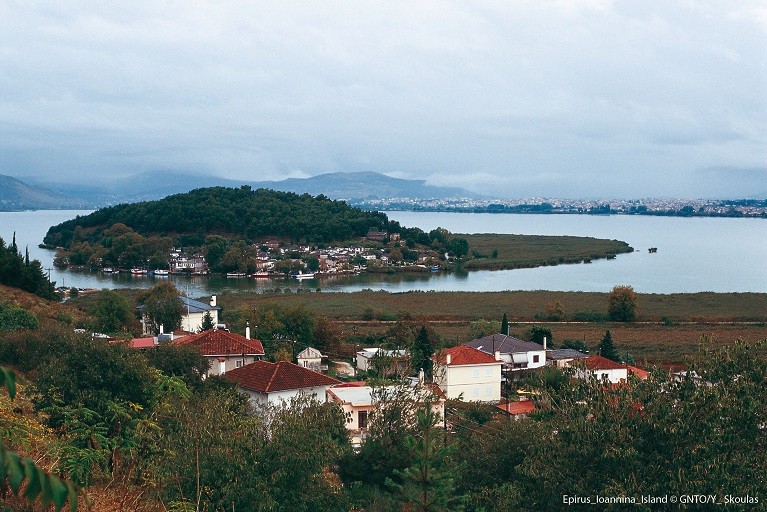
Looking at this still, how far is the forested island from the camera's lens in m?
48.9

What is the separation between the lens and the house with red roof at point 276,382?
Result: 31.9 feet

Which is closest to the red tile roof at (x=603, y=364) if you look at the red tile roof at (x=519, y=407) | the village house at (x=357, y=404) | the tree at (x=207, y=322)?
the red tile roof at (x=519, y=407)

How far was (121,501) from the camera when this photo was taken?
4227 mm

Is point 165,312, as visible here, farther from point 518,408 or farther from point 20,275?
point 518,408

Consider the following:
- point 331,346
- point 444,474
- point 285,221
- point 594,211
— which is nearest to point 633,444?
point 444,474

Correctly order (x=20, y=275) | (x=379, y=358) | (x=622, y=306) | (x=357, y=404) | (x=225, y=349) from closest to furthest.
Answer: (x=357, y=404), (x=225, y=349), (x=379, y=358), (x=20, y=275), (x=622, y=306)

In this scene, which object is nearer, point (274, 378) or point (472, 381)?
point (274, 378)

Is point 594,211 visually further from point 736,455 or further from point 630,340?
point 736,455

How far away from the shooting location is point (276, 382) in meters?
9.91

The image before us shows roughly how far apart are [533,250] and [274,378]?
4956 cm

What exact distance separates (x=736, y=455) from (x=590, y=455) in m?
0.84

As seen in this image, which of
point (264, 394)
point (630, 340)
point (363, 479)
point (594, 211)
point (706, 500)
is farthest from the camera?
point (594, 211)

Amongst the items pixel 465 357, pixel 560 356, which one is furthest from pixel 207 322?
pixel 560 356

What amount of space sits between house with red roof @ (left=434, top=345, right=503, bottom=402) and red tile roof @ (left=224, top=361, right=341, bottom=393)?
117 inches
